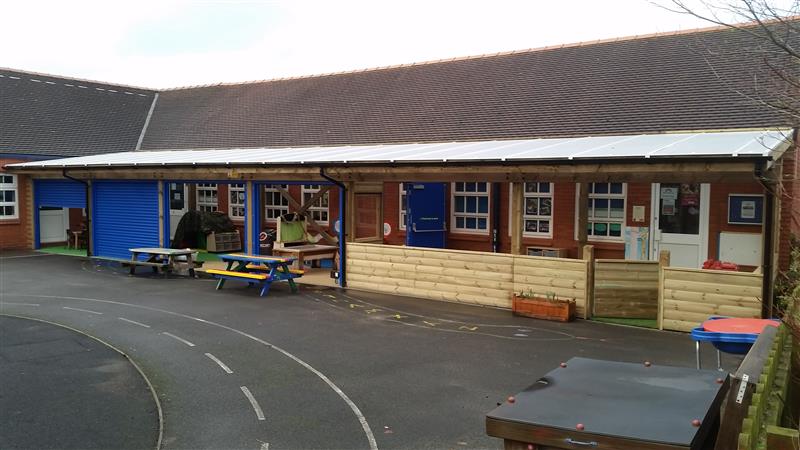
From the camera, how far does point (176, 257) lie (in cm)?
1739

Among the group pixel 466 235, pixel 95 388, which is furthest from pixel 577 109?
pixel 95 388

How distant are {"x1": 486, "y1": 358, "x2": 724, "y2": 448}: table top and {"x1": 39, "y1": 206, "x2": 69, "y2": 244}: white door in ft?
77.5

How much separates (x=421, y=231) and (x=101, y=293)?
7634mm

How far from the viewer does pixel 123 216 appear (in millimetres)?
20031

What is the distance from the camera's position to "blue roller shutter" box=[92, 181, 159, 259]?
19.4 meters

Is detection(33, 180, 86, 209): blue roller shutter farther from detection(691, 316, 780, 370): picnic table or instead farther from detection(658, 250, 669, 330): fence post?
detection(691, 316, 780, 370): picnic table

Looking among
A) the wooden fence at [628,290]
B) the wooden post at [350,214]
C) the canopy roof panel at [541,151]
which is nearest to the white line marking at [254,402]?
the canopy roof panel at [541,151]

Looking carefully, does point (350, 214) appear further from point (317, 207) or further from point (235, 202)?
point (235, 202)

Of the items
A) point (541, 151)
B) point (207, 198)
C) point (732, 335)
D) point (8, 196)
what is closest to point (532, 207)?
point (541, 151)

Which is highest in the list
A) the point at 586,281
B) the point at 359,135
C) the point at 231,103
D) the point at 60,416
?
the point at 231,103

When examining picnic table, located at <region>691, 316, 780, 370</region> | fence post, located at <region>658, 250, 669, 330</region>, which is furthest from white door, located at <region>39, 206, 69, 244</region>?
picnic table, located at <region>691, 316, 780, 370</region>

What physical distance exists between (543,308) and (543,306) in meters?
0.03

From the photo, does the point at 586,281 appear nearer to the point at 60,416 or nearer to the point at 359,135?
the point at 60,416

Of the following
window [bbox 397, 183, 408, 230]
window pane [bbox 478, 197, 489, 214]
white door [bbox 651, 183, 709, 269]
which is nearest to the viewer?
white door [bbox 651, 183, 709, 269]
